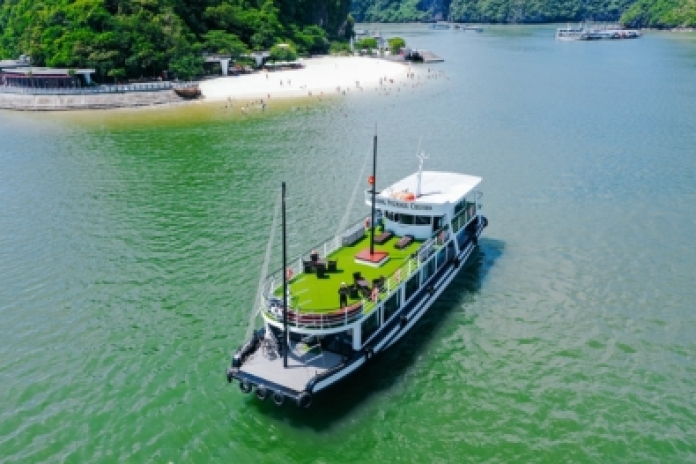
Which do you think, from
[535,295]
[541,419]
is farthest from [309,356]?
[535,295]

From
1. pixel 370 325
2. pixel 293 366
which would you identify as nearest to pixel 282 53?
pixel 370 325

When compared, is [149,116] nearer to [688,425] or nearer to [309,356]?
[309,356]

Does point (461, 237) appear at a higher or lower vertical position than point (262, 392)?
higher

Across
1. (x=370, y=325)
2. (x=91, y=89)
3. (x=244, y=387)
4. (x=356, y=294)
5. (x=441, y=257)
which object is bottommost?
(x=244, y=387)

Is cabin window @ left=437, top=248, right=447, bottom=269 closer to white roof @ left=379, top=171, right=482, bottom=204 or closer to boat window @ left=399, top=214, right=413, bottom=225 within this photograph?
boat window @ left=399, top=214, right=413, bottom=225

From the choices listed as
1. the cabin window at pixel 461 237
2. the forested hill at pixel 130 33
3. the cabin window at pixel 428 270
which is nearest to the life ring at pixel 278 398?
the cabin window at pixel 428 270

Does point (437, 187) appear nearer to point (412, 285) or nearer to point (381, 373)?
point (412, 285)

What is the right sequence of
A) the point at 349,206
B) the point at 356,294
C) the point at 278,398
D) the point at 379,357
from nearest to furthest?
1. the point at 278,398
2. the point at 356,294
3. the point at 379,357
4. the point at 349,206
